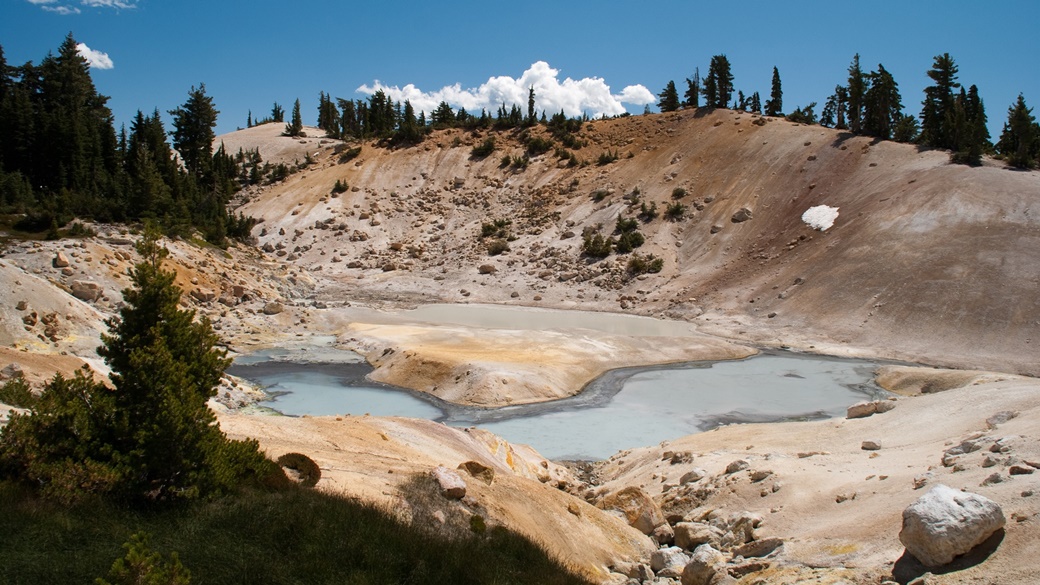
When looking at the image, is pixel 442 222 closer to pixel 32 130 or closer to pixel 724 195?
pixel 724 195

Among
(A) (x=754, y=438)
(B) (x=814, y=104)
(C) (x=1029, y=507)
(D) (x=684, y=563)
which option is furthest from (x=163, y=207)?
(B) (x=814, y=104)

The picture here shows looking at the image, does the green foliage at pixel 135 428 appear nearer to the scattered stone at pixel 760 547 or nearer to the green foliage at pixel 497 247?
the scattered stone at pixel 760 547

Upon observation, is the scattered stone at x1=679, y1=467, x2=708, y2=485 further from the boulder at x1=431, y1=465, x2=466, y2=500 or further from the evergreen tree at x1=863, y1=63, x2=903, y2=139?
the evergreen tree at x1=863, y1=63, x2=903, y2=139

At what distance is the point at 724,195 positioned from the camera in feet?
172

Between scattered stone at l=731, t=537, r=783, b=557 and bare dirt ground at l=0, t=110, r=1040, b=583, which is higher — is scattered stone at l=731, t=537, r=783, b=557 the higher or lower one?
the lower one

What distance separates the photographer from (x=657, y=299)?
43.6 meters

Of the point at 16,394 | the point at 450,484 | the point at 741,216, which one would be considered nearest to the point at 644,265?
the point at 741,216

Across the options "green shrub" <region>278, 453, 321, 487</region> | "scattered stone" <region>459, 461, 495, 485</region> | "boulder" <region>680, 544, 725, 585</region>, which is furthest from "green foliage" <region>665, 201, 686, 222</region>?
"green shrub" <region>278, 453, 321, 487</region>

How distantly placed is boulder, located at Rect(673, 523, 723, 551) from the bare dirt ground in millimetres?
622

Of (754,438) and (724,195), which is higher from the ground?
(724,195)

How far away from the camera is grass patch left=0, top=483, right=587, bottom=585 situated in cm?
639

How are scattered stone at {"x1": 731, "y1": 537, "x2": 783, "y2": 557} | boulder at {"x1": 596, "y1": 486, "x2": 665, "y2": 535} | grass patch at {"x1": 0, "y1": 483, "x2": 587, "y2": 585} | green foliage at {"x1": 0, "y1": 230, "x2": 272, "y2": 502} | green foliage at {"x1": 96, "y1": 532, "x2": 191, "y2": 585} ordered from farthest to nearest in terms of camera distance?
boulder at {"x1": 596, "y1": 486, "x2": 665, "y2": 535} < scattered stone at {"x1": 731, "y1": 537, "x2": 783, "y2": 557} < green foliage at {"x1": 0, "y1": 230, "x2": 272, "y2": 502} < grass patch at {"x1": 0, "y1": 483, "x2": 587, "y2": 585} < green foliage at {"x1": 96, "y1": 532, "x2": 191, "y2": 585}

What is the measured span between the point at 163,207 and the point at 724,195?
3886 cm

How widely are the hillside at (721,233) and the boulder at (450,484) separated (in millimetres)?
25877
